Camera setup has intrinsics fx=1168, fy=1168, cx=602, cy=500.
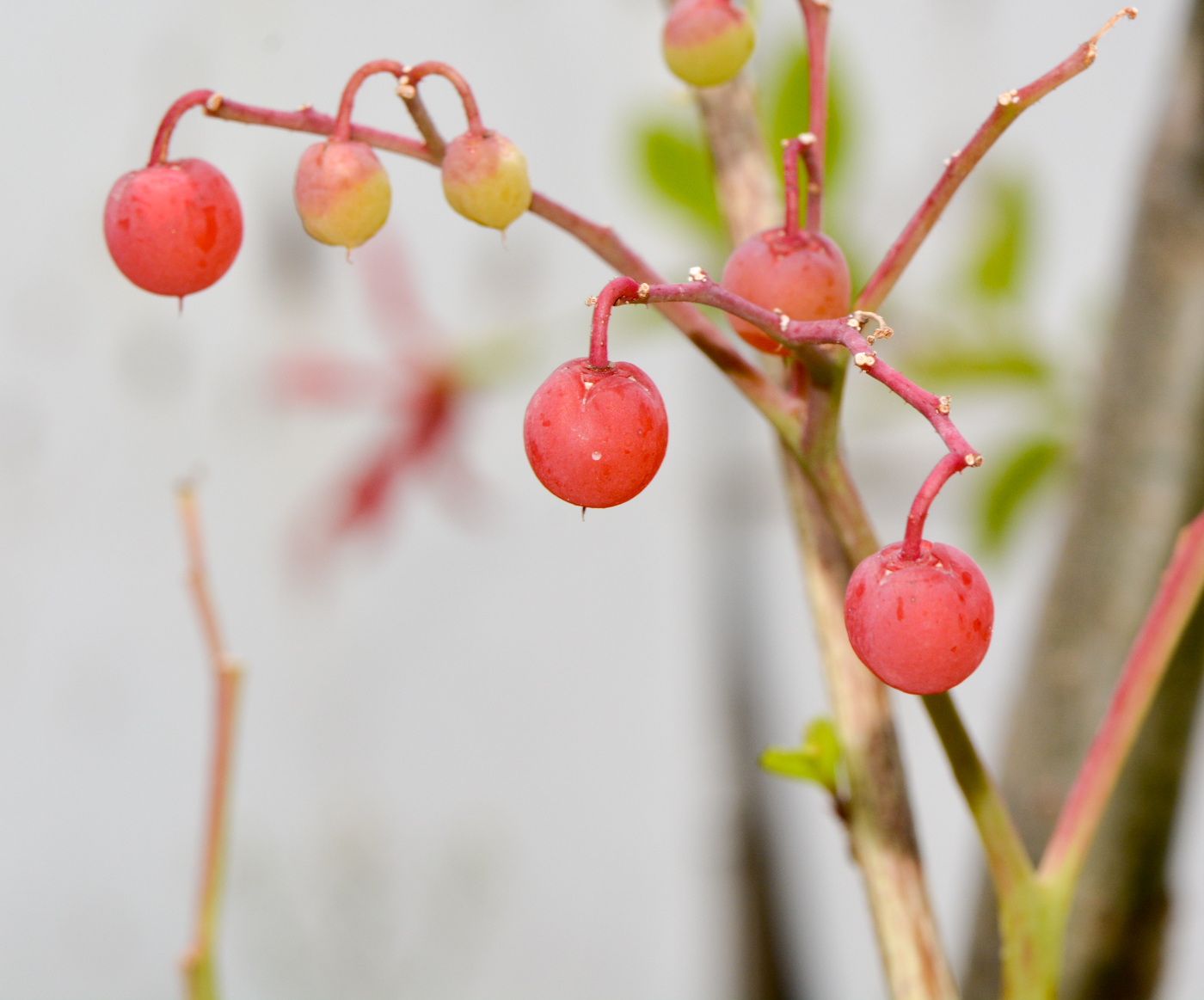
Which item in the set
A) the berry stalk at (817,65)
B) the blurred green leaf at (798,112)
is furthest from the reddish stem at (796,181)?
the blurred green leaf at (798,112)

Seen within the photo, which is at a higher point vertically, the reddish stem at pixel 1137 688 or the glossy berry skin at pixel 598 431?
the glossy berry skin at pixel 598 431

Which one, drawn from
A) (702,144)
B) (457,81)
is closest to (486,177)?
(457,81)

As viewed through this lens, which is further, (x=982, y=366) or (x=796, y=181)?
(x=982, y=366)

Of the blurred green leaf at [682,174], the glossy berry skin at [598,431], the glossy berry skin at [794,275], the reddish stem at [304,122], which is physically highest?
the blurred green leaf at [682,174]

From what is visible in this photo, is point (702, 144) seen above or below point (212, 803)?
above

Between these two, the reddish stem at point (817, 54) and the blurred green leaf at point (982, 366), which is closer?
the reddish stem at point (817, 54)

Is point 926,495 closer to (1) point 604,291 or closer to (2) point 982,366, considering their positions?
(1) point 604,291

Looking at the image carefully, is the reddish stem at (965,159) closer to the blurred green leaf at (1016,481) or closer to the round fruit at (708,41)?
the round fruit at (708,41)
